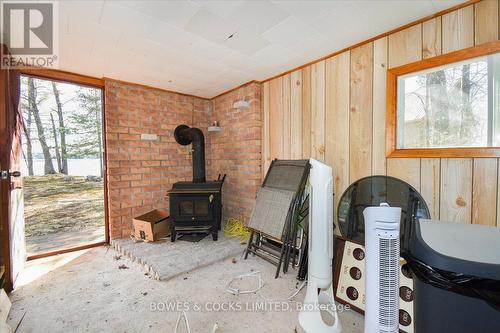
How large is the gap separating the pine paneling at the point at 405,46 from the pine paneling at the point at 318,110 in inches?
25.8

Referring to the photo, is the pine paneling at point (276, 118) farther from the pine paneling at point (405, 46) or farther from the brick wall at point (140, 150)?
the brick wall at point (140, 150)

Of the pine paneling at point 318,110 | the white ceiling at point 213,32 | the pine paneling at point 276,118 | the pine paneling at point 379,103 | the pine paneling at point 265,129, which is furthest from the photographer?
the pine paneling at point 265,129

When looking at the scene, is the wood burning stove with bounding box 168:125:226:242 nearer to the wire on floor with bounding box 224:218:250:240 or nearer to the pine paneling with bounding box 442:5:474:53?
the wire on floor with bounding box 224:218:250:240

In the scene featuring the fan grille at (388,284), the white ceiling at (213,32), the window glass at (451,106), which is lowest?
the fan grille at (388,284)

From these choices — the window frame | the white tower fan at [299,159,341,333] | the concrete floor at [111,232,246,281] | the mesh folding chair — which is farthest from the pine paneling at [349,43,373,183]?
the concrete floor at [111,232,246,281]

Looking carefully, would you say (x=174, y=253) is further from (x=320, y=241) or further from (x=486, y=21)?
(x=486, y=21)

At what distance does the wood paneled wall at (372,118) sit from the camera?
152 centimetres

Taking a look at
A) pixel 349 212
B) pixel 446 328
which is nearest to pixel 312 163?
pixel 349 212

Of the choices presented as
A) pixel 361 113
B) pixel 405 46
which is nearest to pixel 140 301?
pixel 361 113

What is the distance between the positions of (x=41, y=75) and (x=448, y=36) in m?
3.93

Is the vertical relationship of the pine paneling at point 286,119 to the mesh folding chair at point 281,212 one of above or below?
above

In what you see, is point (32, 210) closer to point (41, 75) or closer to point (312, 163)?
point (41, 75)

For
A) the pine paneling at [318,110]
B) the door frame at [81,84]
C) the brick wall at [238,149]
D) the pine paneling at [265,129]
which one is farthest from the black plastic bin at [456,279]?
the door frame at [81,84]

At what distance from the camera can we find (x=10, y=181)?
1921mm
